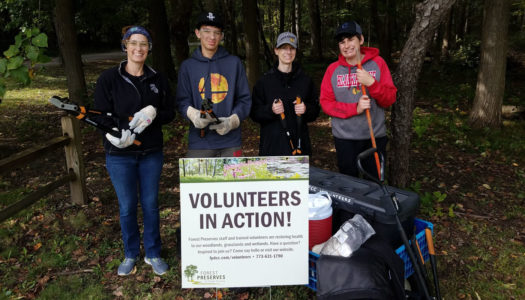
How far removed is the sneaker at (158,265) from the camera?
3.53m

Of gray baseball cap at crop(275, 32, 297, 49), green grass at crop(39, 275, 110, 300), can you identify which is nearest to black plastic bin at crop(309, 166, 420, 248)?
gray baseball cap at crop(275, 32, 297, 49)

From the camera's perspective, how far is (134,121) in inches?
117

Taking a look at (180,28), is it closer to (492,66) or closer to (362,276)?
(492,66)

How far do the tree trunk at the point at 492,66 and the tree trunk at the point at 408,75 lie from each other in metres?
4.13

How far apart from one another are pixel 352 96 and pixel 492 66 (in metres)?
5.49

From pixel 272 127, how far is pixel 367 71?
1.02 metres

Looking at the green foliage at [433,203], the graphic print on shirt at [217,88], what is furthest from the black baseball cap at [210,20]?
the green foliage at [433,203]

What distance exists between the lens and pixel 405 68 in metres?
4.16

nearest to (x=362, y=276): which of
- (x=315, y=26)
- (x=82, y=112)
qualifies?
(x=82, y=112)

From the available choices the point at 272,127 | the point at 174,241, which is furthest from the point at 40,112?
the point at 272,127

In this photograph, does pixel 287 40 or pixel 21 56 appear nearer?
pixel 21 56

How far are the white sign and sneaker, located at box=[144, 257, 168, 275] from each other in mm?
1018

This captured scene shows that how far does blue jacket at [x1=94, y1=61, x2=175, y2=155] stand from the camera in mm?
3039

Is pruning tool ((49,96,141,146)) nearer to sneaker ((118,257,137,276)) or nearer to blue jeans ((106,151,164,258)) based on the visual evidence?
blue jeans ((106,151,164,258))
